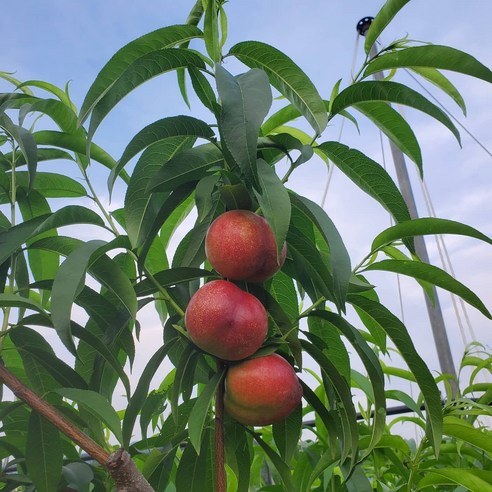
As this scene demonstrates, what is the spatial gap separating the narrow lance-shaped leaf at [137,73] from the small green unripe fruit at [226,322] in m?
0.20

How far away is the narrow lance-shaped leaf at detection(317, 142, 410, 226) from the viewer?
71 cm

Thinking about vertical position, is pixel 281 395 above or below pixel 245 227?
below

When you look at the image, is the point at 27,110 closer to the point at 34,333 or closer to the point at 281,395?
the point at 34,333

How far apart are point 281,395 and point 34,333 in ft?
1.13

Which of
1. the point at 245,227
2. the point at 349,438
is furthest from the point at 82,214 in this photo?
the point at 349,438

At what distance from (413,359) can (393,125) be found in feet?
0.92

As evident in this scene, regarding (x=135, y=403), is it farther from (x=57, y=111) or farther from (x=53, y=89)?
(x=53, y=89)

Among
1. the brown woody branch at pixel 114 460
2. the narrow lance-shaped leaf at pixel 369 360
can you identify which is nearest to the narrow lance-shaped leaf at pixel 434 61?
the narrow lance-shaped leaf at pixel 369 360

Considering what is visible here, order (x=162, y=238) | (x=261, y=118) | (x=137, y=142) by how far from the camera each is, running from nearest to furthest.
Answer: (x=261, y=118), (x=137, y=142), (x=162, y=238)

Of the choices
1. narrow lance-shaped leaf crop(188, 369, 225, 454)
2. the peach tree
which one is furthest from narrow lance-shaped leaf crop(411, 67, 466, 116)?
narrow lance-shaped leaf crop(188, 369, 225, 454)

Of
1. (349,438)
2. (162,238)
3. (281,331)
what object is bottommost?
(349,438)

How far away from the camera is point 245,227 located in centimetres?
61

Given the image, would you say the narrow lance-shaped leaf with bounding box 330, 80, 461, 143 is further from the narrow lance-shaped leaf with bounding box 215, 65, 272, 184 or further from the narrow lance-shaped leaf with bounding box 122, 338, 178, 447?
the narrow lance-shaped leaf with bounding box 122, 338, 178, 447

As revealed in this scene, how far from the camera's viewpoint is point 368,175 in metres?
0.71
